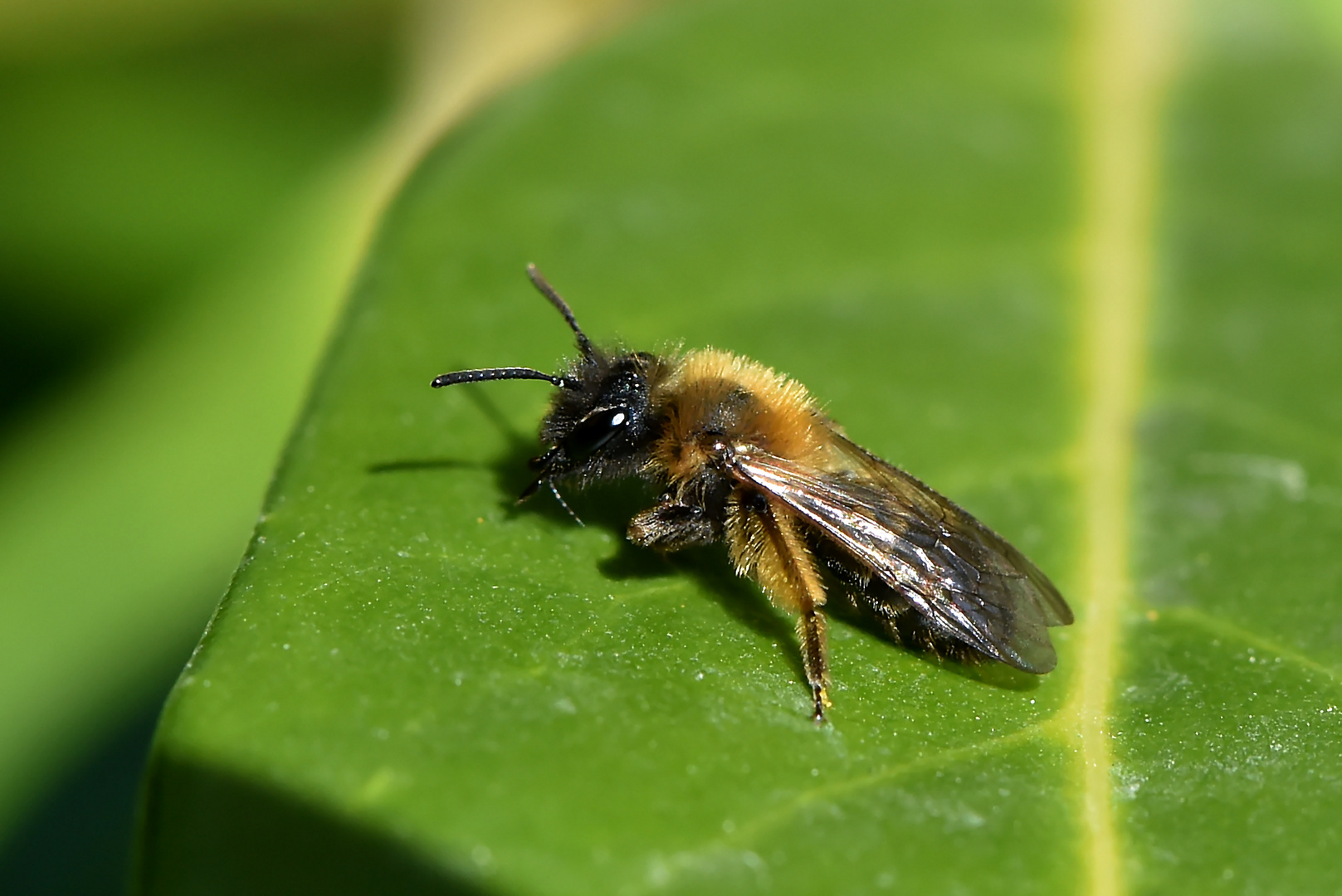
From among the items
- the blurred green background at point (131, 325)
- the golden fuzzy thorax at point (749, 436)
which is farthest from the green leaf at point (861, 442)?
the blurred green background at point (131, 325)

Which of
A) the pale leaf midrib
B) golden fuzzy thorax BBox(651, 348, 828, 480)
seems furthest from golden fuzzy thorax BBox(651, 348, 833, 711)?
the pale leaf midrib

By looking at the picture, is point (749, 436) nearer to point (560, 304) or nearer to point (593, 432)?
point (593, 432)

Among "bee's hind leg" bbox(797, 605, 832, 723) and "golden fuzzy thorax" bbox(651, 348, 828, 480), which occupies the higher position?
"golden fuzzy thorax" bbox(651, 348, 828, 480)

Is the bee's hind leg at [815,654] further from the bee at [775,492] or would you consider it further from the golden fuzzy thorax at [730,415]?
the golden fuzzy thorax at [730,415]

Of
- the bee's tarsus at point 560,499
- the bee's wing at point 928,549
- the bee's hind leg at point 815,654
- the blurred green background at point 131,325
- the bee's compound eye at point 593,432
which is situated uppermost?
the bee's wing at point 928,549

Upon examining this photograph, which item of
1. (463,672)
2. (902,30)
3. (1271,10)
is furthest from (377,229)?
(1271,10)

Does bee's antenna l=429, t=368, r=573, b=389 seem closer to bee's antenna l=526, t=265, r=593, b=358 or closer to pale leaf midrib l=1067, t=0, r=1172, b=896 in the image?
bee's antenna l=526, t=265, r=593, b=358

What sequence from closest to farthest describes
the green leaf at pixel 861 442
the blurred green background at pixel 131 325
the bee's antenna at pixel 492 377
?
the green leaf at pixel 861 442
the bee's antenna at pixel 492 377
the blurred green background at pixel 131 325

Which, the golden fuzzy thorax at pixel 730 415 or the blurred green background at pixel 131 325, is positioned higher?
the golden fuzzy thorax at pixel 730 415
